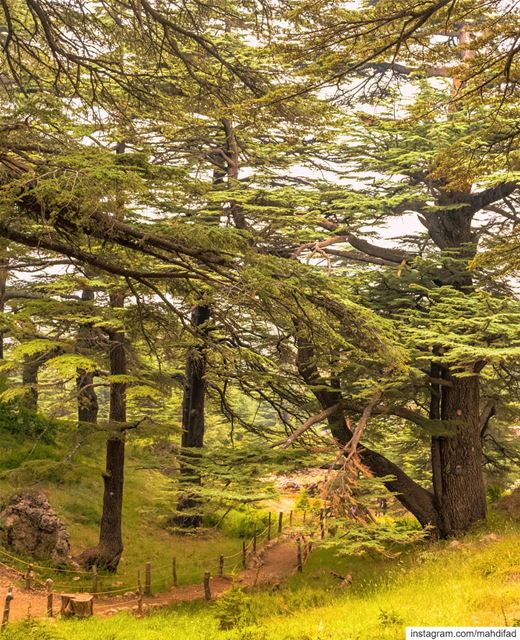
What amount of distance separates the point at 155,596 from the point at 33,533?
3.74m

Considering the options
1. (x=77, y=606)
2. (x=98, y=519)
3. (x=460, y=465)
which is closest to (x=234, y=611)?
(x=77, y=606)

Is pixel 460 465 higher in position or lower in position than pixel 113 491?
higher

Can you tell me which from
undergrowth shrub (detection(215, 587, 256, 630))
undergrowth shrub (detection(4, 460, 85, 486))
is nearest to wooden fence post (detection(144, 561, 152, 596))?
undergrowth shrub (detection(4, 460, 85, 486))

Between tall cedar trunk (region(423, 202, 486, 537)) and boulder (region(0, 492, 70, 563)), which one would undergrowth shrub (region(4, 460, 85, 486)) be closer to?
boulder (region(0, 492, 70, 563))

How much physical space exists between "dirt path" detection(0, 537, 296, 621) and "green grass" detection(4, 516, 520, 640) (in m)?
1.03

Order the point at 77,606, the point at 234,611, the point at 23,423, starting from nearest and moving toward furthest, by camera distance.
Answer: the point at 234,611 < the point at 77,606 < the point at 23,423

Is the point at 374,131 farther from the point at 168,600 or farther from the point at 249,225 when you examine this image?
the point at 168,600

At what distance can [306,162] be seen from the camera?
15828mm

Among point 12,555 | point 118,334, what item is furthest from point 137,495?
point 118,334

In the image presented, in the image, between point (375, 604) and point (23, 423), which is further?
point (23, 423)

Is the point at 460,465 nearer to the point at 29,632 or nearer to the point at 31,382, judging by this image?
the point at 29,632

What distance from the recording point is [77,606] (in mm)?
11820

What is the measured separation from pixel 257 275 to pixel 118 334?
8.84 m

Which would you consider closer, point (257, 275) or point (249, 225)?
point (257, 275)
